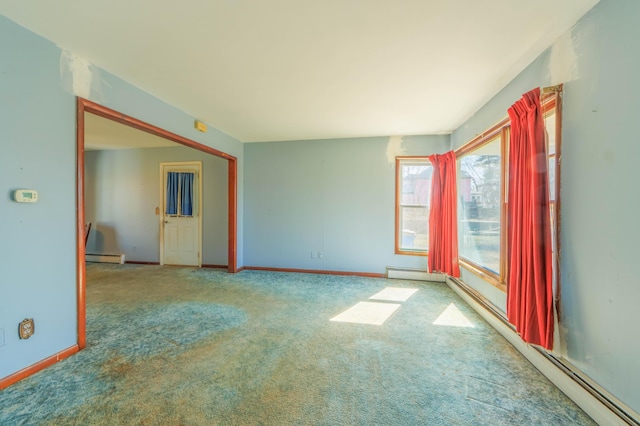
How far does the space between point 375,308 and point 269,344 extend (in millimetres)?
1421

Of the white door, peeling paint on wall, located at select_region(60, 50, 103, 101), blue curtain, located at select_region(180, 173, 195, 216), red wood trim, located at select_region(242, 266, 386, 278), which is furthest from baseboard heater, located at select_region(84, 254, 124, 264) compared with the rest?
peeling paint on wall, located at select_region(60, 50, 103, 101)

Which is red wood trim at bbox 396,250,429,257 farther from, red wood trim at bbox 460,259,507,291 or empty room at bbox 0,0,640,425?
empty room at bbox 0,0,640,425

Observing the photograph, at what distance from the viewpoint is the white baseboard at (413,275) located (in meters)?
4.21

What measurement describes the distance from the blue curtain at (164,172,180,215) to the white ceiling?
2.60m

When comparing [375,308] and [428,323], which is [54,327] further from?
[428,323]

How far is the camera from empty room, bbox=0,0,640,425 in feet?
4.83

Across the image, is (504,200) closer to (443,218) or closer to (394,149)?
(443,218)

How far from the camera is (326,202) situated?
4648 millimetres

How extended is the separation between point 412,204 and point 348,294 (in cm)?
198

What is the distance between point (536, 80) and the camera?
80.9 inches

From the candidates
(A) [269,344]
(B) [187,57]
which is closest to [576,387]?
(A) [269,344]

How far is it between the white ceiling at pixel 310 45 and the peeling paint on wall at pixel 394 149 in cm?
130

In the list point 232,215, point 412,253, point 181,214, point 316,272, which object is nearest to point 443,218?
point 412,253

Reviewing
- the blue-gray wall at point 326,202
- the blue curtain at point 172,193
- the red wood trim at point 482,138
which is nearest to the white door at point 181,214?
the blue curtain at point 172,193
